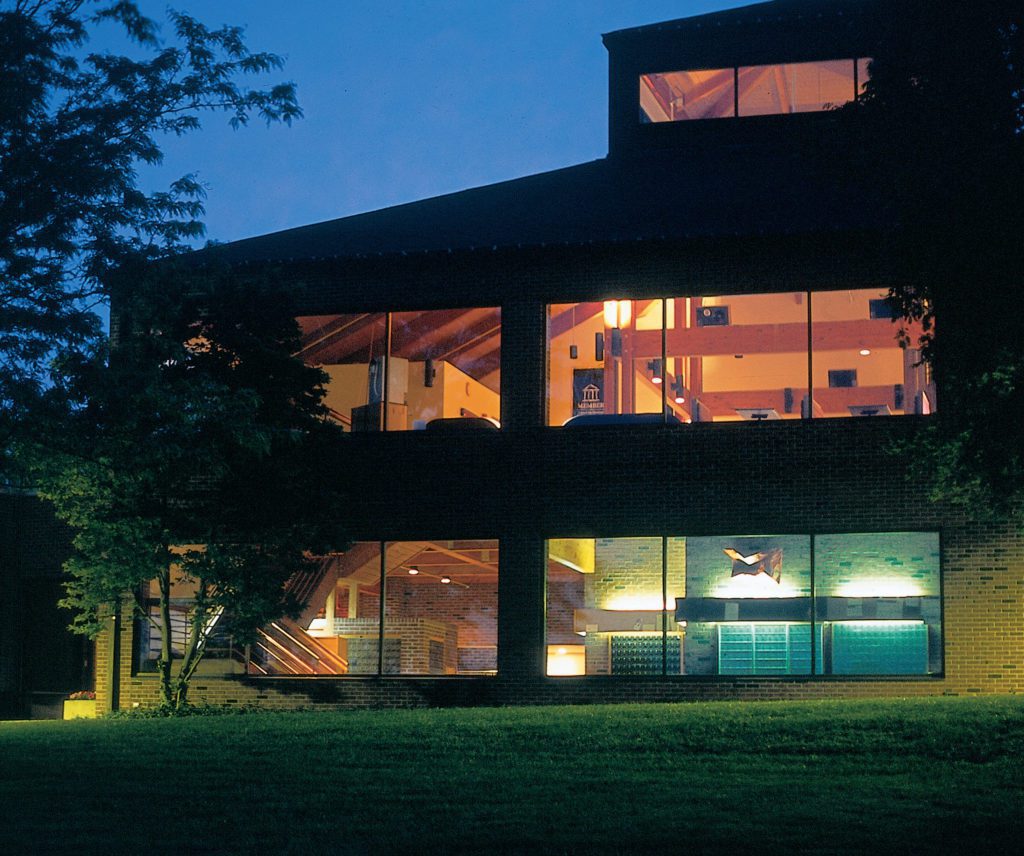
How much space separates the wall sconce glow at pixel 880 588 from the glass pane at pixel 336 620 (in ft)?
23.9

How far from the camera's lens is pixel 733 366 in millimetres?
24453

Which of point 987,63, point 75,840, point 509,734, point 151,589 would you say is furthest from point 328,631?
point 987,63

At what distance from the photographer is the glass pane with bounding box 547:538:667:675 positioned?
24250 millimetres

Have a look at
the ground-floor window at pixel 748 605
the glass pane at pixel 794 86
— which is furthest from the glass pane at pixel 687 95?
the ground-floor window at pixel 748 605

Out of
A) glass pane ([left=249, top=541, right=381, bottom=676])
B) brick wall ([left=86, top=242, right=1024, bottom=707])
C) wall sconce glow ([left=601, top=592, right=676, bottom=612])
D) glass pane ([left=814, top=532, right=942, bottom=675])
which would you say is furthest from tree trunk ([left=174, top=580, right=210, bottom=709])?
glass pane ([left=814, top=532, right=942, bottom=675])

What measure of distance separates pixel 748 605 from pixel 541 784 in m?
9.84

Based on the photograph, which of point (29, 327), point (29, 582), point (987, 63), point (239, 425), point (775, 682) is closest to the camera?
point (987, 63)

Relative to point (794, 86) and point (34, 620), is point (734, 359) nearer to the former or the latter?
point (794, 86)

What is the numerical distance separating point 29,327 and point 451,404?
8.60m

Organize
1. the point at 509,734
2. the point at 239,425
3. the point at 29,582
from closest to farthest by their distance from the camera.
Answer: the point at 509,734 < the point at 239,425 < the point at 29,582

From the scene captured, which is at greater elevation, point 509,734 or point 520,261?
point 520,261

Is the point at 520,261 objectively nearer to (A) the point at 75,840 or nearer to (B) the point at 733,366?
(B) the point at 733,366

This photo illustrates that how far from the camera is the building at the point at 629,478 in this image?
23781mm

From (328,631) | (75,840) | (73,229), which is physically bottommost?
(75,840)
